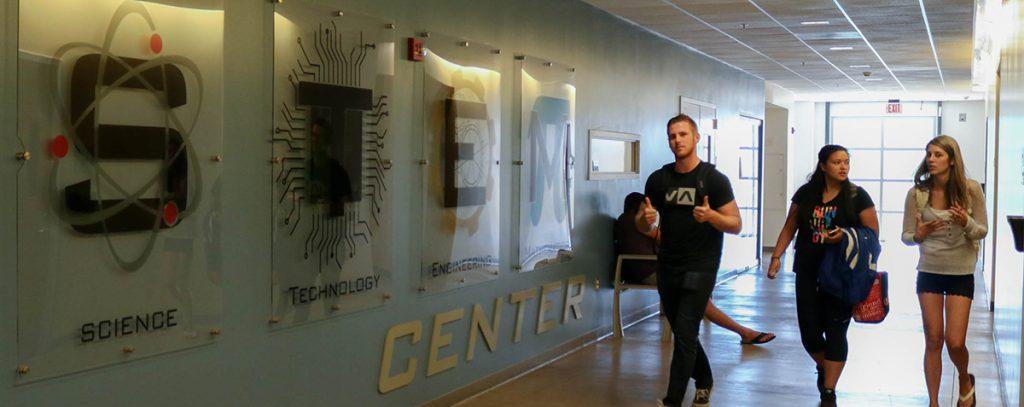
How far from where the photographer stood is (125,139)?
3.62m

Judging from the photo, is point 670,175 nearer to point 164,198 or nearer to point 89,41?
point 164,198

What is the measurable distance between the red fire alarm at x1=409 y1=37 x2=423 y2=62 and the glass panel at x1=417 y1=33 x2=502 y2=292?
0.26ft

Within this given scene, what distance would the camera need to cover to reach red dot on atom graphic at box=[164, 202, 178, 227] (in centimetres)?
383

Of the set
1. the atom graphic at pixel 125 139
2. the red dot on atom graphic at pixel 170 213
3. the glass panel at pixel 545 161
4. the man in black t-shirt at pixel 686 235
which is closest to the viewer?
the atom graphic at pixel 125 139

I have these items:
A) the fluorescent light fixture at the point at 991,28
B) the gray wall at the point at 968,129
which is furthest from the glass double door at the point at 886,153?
the fluorescent light fixture at the point at 991,28

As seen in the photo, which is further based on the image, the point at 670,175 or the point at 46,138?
the point at 670,175

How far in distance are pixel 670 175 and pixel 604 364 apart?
2.17 meters

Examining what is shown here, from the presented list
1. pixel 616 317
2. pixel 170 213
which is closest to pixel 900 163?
pixel 616 317

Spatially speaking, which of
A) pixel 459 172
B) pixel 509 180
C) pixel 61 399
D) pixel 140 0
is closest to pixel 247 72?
pixel 140 0

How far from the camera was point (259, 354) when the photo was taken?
438 cm

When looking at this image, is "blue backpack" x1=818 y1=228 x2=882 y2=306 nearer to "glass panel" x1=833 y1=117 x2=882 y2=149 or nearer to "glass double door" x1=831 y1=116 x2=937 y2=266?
"glass double door" x1=831 y1=116 x2=937 y2=266

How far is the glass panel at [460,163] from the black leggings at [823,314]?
1727 millimetres

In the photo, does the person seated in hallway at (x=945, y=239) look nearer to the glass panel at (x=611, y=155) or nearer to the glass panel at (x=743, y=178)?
the glass panel at (x=611, y=155)

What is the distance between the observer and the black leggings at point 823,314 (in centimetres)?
575
